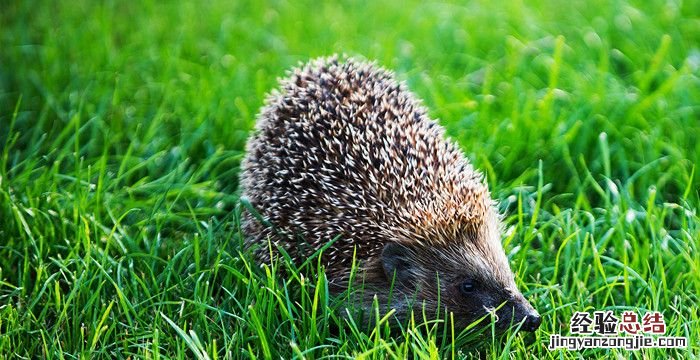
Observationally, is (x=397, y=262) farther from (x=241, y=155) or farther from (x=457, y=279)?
(x=241, y=155)

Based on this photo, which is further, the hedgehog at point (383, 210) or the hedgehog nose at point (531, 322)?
the hedgehog at point (383, 210)

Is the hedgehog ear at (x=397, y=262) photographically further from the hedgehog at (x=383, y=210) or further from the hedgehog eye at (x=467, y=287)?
the hedgehog eye at (x=467, y=287)

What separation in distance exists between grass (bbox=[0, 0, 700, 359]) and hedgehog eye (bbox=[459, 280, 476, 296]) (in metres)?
0.17

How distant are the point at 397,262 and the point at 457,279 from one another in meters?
0.23

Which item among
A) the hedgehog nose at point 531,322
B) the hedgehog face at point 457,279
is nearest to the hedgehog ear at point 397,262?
the hedgehog face at point 457,279

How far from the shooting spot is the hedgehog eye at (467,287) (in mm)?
3230

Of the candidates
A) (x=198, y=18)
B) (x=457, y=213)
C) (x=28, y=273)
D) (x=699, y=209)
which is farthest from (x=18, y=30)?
(x=699, y=209)

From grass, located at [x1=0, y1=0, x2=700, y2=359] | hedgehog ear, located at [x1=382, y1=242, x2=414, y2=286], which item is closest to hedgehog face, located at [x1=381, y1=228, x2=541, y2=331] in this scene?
hedgehog ear, located at [x1=382, y1=242, x2=414, y2=286]

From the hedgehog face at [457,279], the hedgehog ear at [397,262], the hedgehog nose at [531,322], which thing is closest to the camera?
the hedgehog nose at [531,322]

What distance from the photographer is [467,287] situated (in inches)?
127

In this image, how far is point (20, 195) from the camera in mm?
3896

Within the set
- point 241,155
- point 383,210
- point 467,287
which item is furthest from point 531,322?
point 241,155

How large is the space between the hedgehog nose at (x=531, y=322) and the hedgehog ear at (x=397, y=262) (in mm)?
478

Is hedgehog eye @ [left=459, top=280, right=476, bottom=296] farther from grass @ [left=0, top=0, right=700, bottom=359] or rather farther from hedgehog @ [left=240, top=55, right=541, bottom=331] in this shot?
grass @ [left=0, top=0, right=700, bottom=359]
